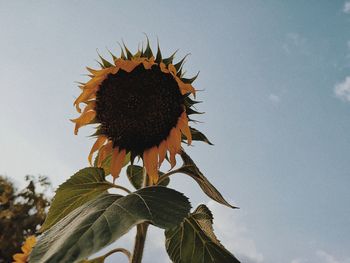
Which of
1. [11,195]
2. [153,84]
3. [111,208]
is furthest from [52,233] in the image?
[11,195]

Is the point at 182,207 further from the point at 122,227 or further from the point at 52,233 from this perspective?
the point at 52,233

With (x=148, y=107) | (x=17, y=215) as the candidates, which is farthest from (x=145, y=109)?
(x=17, y=215)

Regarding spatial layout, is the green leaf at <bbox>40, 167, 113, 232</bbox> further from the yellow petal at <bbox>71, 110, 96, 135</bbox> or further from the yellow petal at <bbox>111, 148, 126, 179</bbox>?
the yellow petal at <bbox>71, 110, 96, 135</bbox>

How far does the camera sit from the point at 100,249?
115 cm

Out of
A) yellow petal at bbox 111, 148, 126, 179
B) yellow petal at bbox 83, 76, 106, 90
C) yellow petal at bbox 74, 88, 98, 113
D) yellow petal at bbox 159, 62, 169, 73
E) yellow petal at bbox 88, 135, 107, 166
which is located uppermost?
yellow petal at bbox 159, 62, 169, 73

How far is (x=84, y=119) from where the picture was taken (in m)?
1.98

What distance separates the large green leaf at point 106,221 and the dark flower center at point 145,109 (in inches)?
14.9

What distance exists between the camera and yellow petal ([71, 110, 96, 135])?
1.97m

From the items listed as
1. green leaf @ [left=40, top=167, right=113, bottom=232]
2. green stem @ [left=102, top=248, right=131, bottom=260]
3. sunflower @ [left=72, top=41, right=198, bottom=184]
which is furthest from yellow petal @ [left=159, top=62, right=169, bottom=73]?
green stem @ [left=102, top=248, right=131, bottom=260]

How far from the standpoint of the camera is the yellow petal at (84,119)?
77.5 inches

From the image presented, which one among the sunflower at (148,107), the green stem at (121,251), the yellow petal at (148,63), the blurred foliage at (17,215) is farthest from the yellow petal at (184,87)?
the blurred foliage at (17,215)

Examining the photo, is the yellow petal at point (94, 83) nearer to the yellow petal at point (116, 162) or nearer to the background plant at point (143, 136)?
the background plant at point (143, 136)

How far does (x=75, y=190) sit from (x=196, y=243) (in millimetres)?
589

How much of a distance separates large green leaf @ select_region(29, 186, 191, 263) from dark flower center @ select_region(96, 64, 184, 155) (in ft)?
1.24
